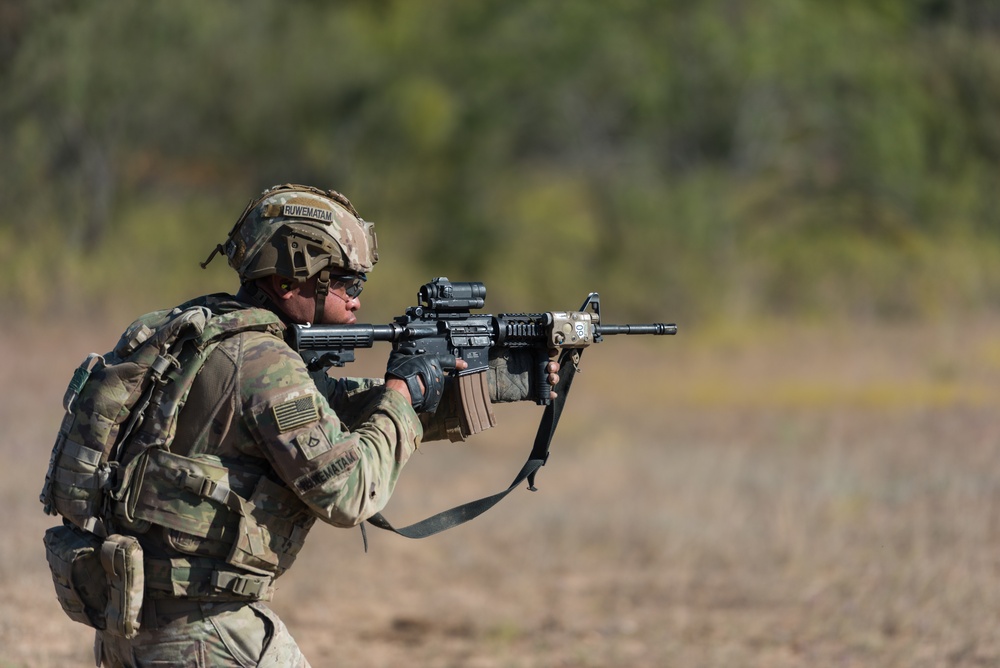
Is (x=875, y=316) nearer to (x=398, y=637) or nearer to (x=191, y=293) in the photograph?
(x=191, y=293)

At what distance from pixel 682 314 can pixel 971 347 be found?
7307 mm

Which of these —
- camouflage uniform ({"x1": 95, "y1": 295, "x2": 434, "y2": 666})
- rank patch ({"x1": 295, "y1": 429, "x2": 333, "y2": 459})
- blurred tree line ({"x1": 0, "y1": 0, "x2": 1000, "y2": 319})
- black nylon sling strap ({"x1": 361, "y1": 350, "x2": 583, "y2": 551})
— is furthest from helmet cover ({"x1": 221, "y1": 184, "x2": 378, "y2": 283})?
blurred tree line ({"x1": 0, "y1": 0, "x2": 1000, "y2": 319})

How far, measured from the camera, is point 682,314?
24.8 meters

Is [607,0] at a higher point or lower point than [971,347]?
higher

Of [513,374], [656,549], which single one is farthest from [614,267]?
[513,374]

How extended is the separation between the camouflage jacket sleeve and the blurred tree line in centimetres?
1608

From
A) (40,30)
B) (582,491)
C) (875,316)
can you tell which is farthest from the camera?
(875,316)

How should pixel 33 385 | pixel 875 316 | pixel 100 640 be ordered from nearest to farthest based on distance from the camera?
pixel 100 640 < pixel 33 385 < pixel 875 316

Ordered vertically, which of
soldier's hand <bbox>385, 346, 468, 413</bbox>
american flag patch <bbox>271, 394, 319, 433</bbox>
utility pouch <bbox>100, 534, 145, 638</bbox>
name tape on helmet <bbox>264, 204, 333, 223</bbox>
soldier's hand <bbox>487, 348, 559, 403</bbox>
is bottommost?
utility pouch <bbox>100, 534, 145, 638</bbox>

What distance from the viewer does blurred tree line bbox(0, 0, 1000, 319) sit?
69.7 ft

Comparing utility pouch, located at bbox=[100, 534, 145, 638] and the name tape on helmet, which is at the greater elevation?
the name tape on helmet

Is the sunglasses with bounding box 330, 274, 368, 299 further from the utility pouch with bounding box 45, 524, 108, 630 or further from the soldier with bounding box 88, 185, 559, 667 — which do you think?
the utility pouch with bounding box 45, 524, 108, 630

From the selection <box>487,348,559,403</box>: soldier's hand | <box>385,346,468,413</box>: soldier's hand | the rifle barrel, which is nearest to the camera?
<box>385,346,468,413</box>: soldier's hand

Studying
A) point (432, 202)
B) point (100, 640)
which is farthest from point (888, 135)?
point (100, 640)
